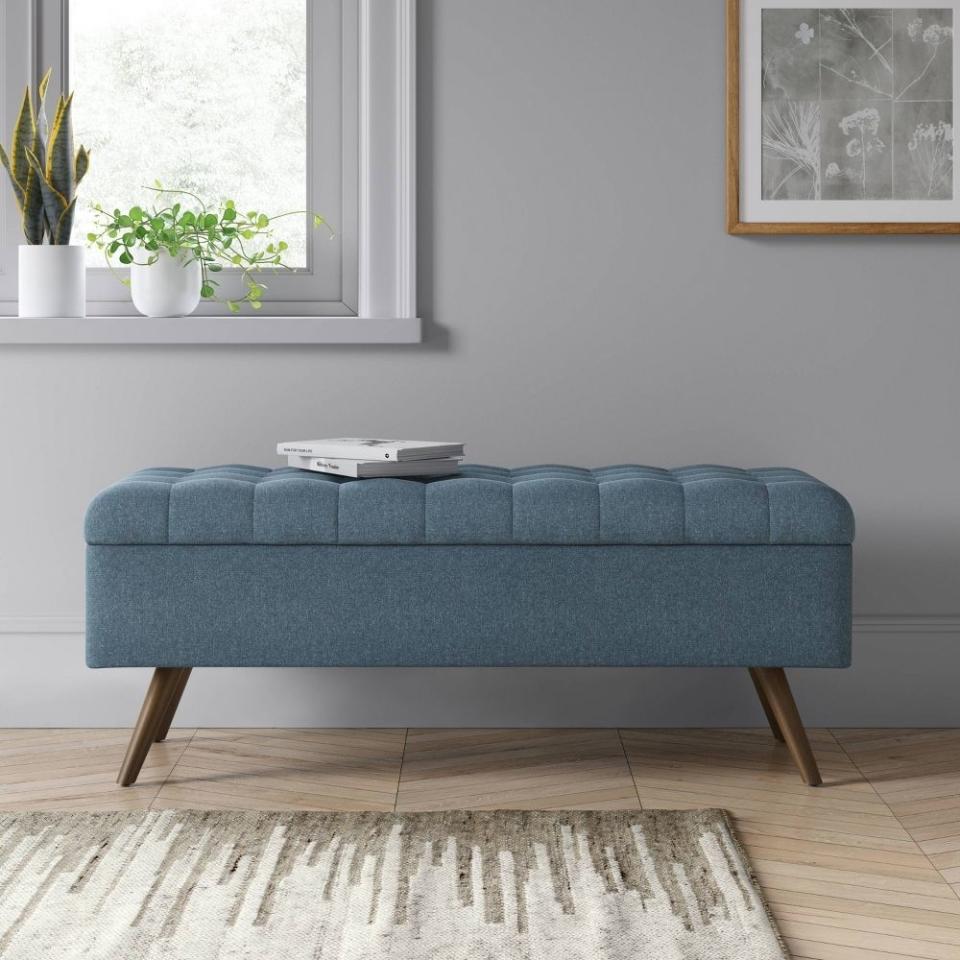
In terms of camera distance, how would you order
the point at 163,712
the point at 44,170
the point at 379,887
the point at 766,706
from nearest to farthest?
the point at 379,887 < the point at 163,712 < the point at 766,706 < the point at 44,170

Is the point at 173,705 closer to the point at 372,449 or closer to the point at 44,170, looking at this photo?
the point at 372,449

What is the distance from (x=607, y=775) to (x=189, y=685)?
0.89m

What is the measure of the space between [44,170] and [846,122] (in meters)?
1.61

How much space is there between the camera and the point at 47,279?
2508 millimetres

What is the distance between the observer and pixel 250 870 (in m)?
1.75

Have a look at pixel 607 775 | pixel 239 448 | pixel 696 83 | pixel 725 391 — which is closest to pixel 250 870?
pixel 607 775

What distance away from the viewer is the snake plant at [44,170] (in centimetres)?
246

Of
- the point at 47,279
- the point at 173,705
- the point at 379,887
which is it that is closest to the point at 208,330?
the point at 47,279

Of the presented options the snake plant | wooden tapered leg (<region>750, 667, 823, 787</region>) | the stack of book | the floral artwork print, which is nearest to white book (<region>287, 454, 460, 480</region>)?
the stack of book

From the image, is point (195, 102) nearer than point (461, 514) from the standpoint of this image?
No

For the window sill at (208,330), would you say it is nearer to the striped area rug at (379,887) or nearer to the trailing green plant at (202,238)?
the trailing green plant at (202,238)

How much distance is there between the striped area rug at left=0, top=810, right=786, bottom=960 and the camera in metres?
1.52

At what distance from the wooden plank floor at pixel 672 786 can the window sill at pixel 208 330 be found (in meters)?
0.79

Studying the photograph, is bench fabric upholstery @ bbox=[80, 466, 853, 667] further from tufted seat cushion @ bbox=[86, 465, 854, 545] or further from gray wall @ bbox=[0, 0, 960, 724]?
gray wall @ bbox=[0, 0, 960, 724]
